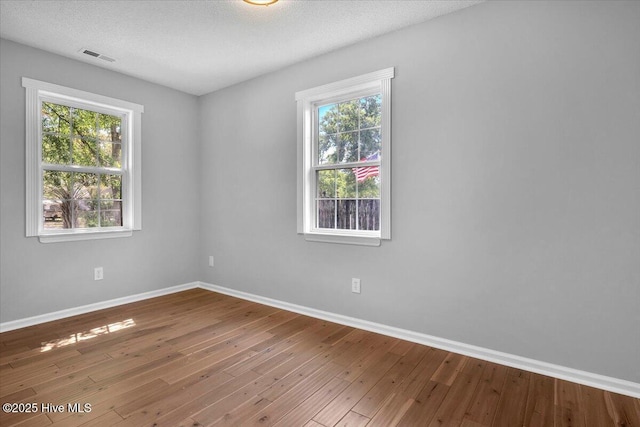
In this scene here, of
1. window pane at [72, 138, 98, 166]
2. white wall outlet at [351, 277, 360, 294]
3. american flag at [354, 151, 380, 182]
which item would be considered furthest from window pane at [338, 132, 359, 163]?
window pane at [72, 138, 98, 166]

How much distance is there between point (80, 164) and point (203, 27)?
2.04 meters

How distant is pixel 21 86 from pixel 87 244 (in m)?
1.62

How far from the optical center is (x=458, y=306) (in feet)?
8.47

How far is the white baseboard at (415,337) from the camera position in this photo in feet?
6.84

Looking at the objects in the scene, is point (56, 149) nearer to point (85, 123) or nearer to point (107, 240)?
point (85, 123)

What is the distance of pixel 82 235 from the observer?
351 cm

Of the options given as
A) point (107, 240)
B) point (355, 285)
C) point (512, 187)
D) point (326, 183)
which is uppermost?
point (326, 183)

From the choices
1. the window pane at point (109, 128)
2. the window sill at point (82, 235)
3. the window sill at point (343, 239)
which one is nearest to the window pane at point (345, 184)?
the window sill at point (343, 239)

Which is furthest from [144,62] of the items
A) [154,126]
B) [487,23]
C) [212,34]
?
[487,23]

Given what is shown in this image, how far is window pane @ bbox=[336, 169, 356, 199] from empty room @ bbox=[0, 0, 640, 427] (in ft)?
0.05

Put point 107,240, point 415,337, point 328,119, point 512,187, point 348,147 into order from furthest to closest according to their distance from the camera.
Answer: point 107,240, point 328,119, point 348,147, point 415,337, point 512,187

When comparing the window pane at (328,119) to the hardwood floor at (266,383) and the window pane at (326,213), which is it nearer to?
the window pane at (326,213)

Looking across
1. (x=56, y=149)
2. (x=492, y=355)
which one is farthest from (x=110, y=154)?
(x=492, y=355)

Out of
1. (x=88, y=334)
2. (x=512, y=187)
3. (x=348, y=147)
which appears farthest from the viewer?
(x=348, y=147)
